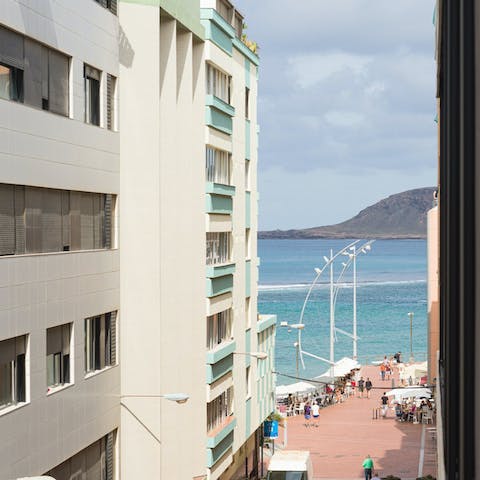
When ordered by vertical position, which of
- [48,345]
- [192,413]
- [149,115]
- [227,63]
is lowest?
[192,413]

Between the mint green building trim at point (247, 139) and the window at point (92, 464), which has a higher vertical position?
the mint green building trim at point (247, 139)

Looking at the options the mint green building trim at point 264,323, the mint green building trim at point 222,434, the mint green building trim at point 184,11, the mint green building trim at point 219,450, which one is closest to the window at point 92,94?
the mint green building trim at point 184,11

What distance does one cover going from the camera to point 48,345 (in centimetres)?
2211

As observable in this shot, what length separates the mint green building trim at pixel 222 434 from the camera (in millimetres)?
37031

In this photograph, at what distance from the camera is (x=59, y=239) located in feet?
75.2

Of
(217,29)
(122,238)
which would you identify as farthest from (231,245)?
(122,238)

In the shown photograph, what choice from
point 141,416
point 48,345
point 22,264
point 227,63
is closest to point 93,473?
point 141,416

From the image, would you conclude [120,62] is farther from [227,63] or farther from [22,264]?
[227,63]

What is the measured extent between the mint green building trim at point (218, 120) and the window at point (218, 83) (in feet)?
2.43

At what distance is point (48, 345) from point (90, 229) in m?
4.07

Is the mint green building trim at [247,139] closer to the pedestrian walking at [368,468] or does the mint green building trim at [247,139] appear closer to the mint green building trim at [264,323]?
the mint green building trim at [264,323]

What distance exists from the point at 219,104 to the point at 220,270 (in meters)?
6.21

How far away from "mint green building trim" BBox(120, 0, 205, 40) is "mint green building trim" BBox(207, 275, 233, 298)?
29.1 feet

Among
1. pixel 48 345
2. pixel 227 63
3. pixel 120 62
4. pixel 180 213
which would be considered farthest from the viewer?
pixel 227 63
